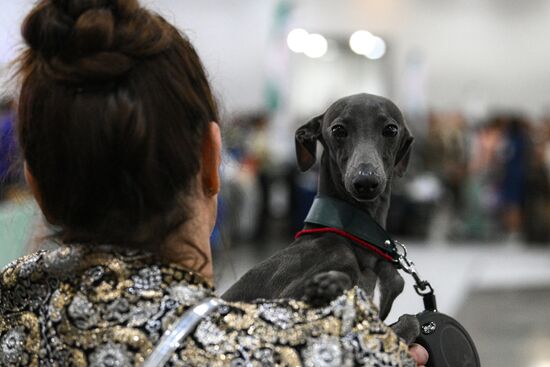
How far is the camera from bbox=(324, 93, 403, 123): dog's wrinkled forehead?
145cm

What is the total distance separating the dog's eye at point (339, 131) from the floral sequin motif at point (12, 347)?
0.64m

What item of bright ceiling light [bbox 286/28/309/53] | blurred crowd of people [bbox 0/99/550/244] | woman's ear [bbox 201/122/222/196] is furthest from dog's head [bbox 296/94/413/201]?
bright ceiling light [bbox 286/28/309/53]

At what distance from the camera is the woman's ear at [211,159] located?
3.55 feet

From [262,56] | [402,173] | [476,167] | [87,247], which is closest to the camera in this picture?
[87,247]

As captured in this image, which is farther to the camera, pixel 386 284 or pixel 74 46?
pixel 386 284

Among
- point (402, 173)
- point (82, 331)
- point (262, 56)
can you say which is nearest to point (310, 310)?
point (82, 331)

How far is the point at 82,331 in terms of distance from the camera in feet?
3.25

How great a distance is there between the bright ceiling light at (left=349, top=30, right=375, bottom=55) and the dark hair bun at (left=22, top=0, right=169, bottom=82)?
1426 cm

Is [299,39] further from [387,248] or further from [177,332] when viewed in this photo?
[177,332]

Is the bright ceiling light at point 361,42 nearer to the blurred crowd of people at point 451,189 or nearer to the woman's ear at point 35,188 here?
the blurred crowd of people at point 451,189

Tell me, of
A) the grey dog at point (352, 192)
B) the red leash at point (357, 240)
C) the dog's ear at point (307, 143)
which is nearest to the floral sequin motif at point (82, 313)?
the grey dog at point (352, 192)

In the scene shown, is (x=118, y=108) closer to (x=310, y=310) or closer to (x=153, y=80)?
(x=153, y=80)

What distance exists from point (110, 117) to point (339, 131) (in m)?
0.58

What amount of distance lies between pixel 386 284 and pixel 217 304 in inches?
20.3
